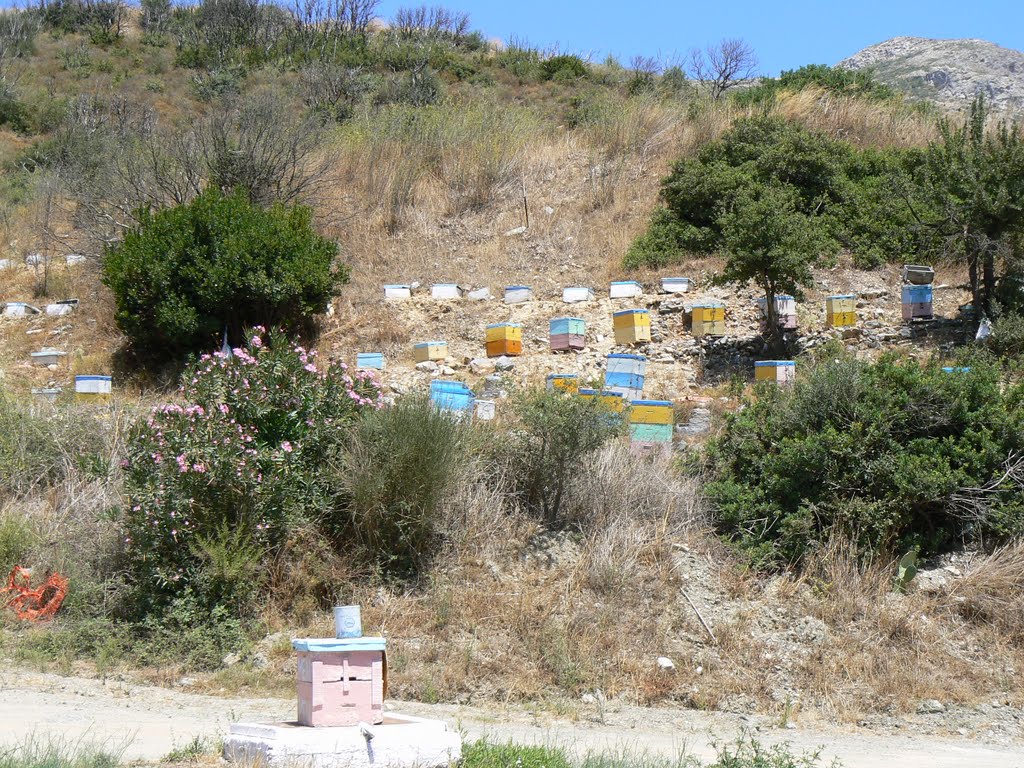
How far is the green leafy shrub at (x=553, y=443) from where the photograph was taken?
429 inches

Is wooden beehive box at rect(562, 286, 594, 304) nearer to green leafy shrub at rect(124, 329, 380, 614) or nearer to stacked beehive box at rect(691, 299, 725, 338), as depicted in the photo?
stacked beehive box at rect(691, 299, 725, 338)

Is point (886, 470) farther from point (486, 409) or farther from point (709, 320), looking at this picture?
point (709, 320)

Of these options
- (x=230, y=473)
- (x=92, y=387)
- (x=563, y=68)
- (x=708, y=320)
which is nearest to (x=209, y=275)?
(x=92, y=387)

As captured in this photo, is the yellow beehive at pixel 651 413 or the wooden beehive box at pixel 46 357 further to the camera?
the wooden beehive box at pixel 46 357

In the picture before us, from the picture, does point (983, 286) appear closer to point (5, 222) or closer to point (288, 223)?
point (288, 223)

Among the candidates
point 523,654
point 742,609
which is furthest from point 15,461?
point 742,609

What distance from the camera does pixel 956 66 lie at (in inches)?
2160

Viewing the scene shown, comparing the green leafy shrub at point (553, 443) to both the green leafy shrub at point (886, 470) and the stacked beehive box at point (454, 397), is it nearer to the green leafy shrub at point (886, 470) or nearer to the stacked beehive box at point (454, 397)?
the stacked beehive box at point (454, 397)

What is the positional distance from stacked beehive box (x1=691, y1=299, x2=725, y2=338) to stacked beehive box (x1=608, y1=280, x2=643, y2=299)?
1.78 meters

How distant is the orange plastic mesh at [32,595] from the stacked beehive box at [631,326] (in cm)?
890

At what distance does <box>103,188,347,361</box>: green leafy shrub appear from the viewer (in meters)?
15.5

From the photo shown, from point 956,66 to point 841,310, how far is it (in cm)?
4638

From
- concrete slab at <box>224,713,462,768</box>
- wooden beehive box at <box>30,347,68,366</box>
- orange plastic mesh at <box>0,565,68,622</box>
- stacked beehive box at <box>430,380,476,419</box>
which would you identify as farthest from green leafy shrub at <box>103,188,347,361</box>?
concrete slab at <box>224,713,462,768</box>

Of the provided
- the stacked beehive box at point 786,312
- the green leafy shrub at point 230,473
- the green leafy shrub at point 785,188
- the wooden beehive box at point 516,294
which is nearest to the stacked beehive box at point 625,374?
the stacked beehive box at point 786,312
